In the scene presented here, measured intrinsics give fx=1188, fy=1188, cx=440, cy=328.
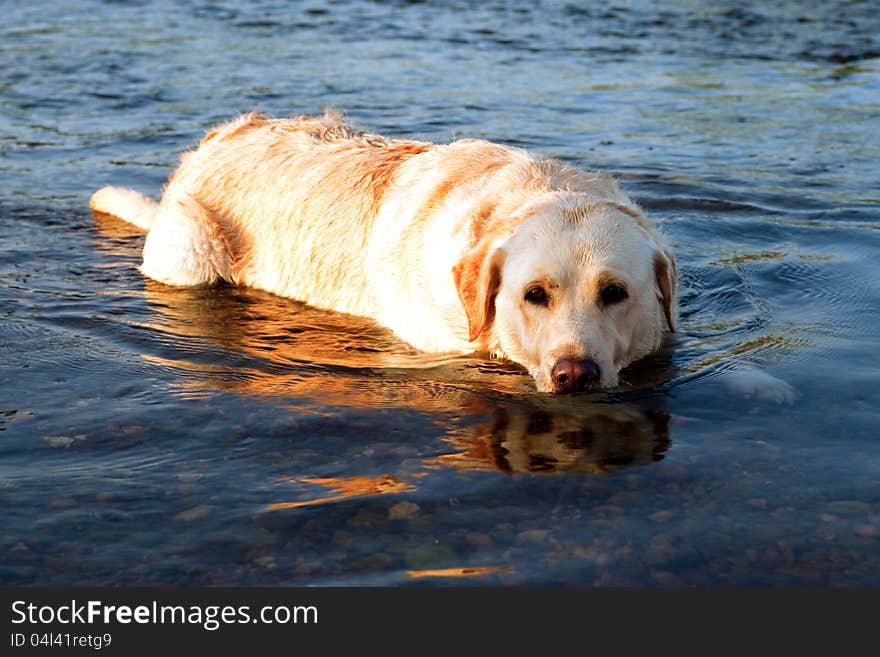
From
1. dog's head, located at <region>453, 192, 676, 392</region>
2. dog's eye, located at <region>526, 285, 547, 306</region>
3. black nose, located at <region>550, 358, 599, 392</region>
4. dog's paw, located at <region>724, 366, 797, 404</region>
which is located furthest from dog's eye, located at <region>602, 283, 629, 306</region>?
dog's paw, located at <region>724, 366, 797, 404</region>

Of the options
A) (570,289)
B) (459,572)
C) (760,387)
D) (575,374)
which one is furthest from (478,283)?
(459,572)

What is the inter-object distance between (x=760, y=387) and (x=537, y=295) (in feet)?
3.89

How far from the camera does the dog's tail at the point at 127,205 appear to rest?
30.2 feet

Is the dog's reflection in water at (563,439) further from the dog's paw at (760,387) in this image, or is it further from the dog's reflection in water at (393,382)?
the dog's paw at (760,387)

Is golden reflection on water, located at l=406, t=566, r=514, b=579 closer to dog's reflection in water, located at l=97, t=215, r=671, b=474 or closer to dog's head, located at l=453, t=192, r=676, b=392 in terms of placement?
dog's reflection in water, located at l=97, t=215, r=671, b=474

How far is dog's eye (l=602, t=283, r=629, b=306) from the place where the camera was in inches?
221

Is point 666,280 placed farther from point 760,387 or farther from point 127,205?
point 127,205

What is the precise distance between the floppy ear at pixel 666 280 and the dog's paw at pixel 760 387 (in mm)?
447

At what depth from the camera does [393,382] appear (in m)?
6.09

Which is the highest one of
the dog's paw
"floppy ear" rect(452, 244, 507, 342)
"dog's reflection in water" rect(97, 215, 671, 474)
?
"floppy ear" rect(452, 244, 507, 342)

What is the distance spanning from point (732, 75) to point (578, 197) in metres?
9.35

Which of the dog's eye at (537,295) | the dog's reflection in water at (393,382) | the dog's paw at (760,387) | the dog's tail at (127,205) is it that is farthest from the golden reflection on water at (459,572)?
the dog's tail at (127,205)

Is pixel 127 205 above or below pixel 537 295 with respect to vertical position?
below

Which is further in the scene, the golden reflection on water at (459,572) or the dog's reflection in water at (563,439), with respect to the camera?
the dog's reflection in water at (563,439)
